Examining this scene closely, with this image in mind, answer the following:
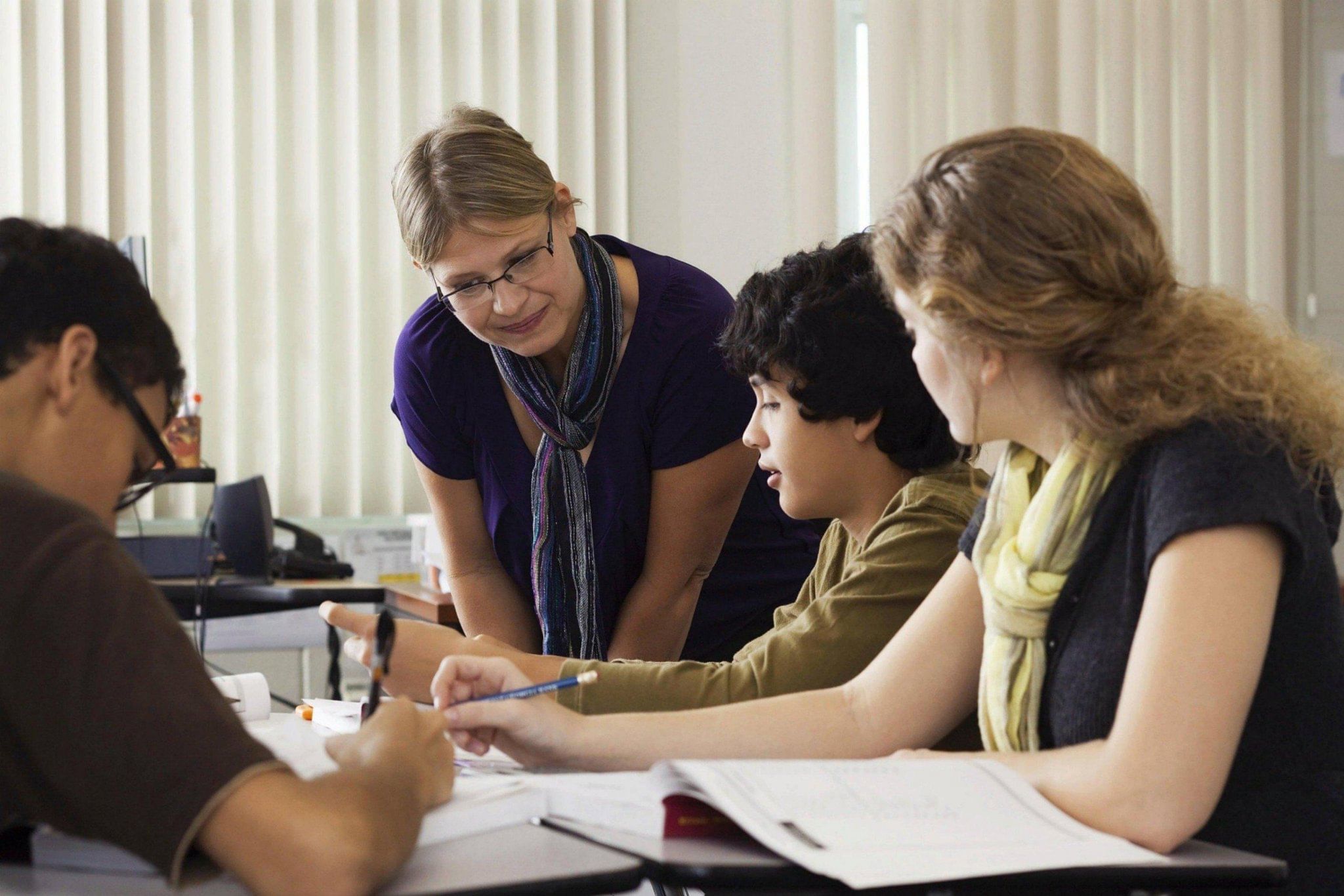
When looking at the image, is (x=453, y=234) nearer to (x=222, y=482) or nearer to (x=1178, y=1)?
(x=222, y=482)

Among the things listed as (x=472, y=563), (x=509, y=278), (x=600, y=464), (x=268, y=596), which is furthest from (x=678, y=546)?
(x=268, y=596)

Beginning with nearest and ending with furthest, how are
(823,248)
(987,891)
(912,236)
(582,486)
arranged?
(987,891), (912,236), (823,248), (582,486)

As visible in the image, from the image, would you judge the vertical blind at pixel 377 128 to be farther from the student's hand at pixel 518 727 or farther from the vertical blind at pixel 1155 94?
the student's hand at pixel 518 727

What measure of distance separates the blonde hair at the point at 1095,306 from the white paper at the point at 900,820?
32cm

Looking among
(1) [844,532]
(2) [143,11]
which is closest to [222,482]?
(2) [143,11]

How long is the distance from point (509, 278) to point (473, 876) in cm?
109

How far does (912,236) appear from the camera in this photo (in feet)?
3.86

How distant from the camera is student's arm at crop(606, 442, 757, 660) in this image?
6.39 feet

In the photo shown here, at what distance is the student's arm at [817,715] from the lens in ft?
4.06

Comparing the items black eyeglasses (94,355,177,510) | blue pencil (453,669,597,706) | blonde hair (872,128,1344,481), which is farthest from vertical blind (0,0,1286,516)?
black eyeglasses (94,355,177,510)

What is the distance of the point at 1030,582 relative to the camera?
44.9 inches

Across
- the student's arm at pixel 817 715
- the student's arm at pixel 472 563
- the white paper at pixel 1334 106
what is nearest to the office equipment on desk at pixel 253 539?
the student's arm at pixel 472 563

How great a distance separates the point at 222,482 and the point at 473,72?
52.8 inches

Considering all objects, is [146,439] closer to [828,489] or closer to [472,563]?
[828,489]
